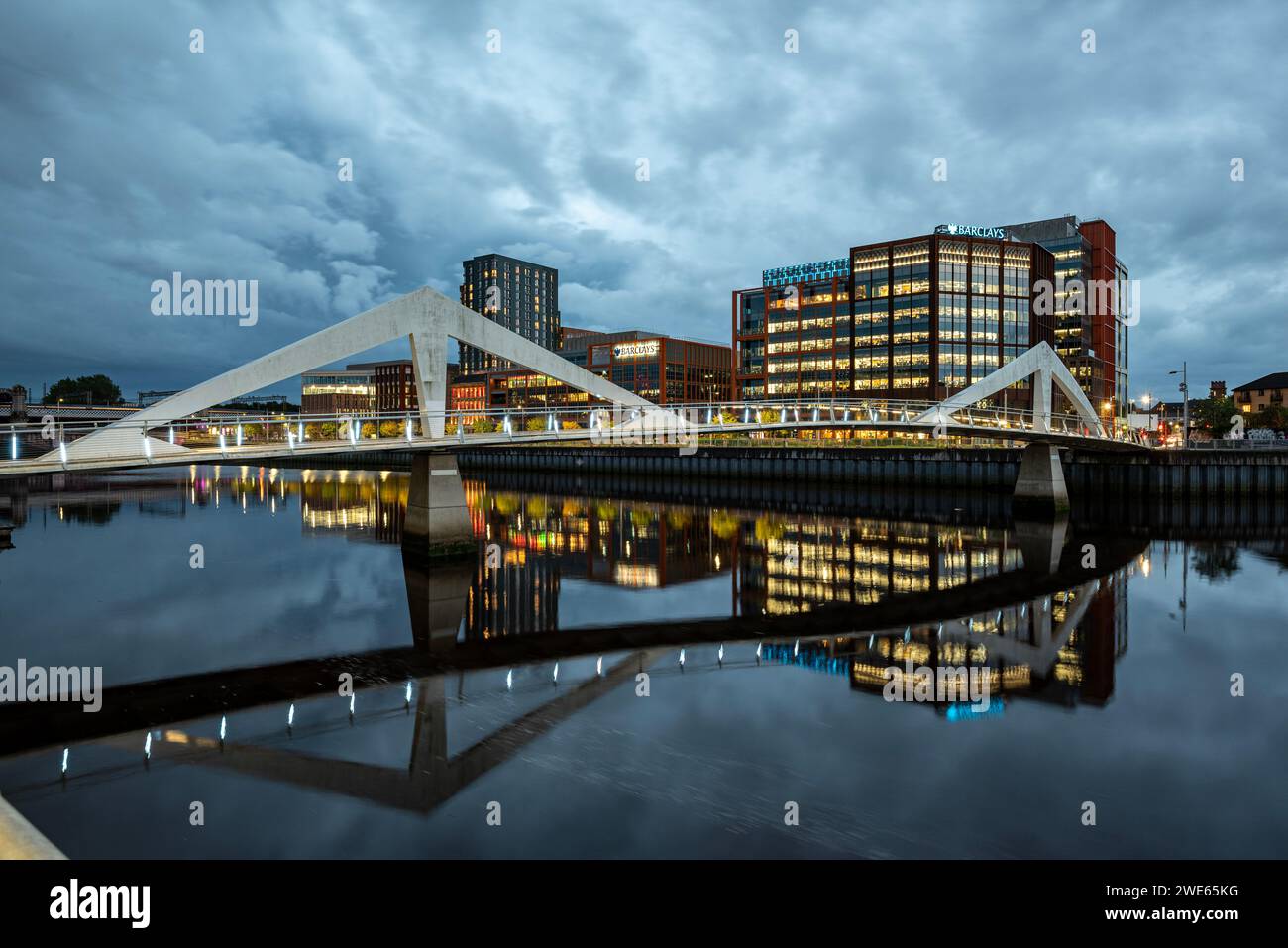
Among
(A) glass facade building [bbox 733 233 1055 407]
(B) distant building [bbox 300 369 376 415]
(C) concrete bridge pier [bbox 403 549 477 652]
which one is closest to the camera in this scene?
(C) concrete bridge pier [bbox 403 549 477 652]

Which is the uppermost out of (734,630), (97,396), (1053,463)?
(97,396)

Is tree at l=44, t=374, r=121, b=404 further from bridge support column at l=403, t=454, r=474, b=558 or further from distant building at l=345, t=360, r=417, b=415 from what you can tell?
bridge support column at l=403, t=454, r=474, b=558

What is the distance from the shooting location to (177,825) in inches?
337

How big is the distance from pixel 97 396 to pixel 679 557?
149 m

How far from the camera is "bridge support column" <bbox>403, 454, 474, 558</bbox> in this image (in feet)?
89.2

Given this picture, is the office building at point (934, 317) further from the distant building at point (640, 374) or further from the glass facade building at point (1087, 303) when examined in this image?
the distant building at point (640, 374)

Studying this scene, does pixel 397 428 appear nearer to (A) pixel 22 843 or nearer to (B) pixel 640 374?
(A) pixel 22 843

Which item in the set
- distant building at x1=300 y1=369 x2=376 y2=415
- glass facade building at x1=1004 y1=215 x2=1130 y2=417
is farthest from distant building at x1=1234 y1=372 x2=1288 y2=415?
distant building at x1=300 y1=369 x2=376 y2=415

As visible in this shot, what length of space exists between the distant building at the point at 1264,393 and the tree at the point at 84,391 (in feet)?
675

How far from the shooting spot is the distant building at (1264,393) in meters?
131

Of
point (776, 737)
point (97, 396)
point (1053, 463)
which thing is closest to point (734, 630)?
point (776, 737)

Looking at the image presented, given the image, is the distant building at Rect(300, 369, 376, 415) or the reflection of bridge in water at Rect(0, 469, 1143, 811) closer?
the reflection of bridge in water at Rect(0, 469, 1143, 811)

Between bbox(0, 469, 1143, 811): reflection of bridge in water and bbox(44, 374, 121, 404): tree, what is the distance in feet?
411
